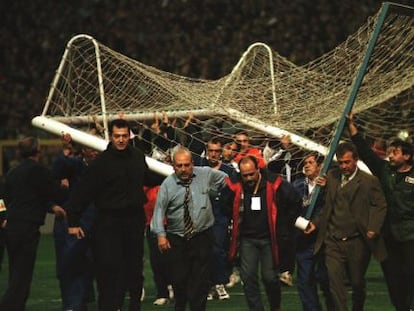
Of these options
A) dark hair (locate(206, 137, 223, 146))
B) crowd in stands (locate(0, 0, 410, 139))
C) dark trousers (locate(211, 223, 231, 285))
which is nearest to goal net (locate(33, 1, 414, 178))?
dark hair (locate(206, 137, 223, 146))

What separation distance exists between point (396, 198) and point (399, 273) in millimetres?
740

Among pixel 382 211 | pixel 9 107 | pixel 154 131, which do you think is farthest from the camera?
pixel 9 107

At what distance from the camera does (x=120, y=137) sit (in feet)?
41.3

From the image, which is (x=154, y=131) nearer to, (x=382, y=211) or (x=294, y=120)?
(x=294, y=120)

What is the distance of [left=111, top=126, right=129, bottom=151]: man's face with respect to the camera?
495 inches

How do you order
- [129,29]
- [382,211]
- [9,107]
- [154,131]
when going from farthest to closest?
[129,29] < [9,107] < [154,131] < [382,211]

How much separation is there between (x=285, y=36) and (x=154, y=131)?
18.1 m

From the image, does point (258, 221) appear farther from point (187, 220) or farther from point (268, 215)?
point (187, 220)

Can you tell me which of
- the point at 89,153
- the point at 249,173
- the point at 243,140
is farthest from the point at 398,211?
the point at 89,153

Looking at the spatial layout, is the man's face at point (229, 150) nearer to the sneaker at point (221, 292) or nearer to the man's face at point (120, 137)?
the sneaker at point (221, 292)

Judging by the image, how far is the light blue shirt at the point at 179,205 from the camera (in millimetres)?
12703

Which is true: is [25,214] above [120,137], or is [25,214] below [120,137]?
below

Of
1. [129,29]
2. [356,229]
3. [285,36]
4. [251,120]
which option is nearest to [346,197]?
[356,229]

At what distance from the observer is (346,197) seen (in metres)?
12.4
